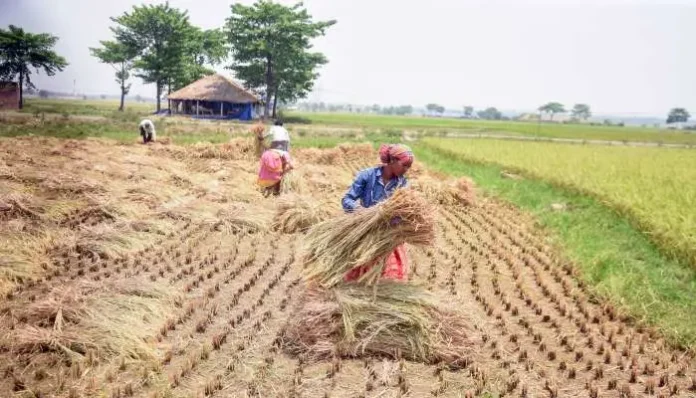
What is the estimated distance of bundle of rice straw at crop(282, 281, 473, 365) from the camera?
3607 millimetres

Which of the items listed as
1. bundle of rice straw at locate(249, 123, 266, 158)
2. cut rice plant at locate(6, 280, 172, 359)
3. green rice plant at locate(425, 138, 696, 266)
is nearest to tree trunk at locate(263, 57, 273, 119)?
green rice plant at locate(425, 138, 696, 266)

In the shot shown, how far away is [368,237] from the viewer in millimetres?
3566

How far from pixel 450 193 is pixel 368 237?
6426 millimetres

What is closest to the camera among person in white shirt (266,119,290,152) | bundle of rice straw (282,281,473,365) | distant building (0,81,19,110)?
bundle of rice straw (282,281,473,365)

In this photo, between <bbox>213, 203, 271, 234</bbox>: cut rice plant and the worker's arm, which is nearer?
the worker's arm

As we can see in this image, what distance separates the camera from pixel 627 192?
9500 mm

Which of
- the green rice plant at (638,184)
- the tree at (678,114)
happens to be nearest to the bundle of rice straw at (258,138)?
the green rice plant at (638,184)

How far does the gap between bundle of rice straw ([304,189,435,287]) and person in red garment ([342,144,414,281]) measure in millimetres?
302

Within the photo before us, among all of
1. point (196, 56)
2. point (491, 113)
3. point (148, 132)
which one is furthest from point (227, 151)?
point (491, 113)

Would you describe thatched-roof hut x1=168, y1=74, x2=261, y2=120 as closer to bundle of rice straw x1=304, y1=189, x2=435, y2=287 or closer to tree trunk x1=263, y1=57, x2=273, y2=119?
tree trunk x1=263, y1=57, x2=273, y2=119

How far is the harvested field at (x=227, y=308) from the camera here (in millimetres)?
3342

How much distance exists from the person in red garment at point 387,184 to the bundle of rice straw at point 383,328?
30 cm

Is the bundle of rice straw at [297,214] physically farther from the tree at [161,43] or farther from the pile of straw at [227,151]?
the tree at [161,43]

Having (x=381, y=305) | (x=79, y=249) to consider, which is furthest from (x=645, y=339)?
(x=79, y=249)
